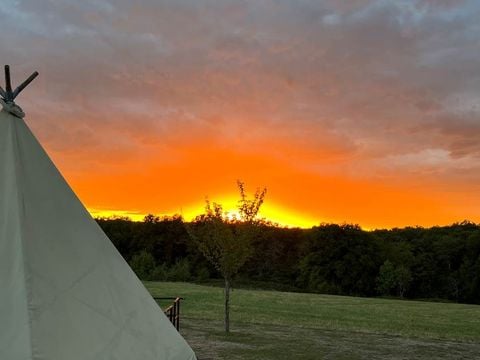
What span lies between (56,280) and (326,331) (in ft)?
51.7

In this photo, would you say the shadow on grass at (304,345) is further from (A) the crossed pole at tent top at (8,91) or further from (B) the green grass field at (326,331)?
(A) the crossed pole at tent top at (8,91)

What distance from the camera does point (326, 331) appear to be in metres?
19.8

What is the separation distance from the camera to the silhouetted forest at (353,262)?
51.6 meters

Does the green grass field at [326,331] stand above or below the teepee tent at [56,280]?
below

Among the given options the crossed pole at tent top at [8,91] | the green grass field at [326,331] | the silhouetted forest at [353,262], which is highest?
the crossed pole at tent top at [8,91]

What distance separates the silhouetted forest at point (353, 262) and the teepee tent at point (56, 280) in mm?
43323

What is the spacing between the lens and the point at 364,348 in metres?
16.0

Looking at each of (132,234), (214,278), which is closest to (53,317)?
(214,278)

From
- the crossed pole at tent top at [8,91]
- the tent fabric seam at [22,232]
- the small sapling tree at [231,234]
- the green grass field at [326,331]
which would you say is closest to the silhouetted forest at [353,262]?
the green grass field at [326,331]

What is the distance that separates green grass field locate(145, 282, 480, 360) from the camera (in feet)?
49.2

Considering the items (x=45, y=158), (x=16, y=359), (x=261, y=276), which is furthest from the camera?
(x=261, y=276)

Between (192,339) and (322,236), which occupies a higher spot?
(322,236)

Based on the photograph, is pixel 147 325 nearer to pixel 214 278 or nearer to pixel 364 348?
pixel 364 348

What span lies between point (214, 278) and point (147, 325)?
162 ft
